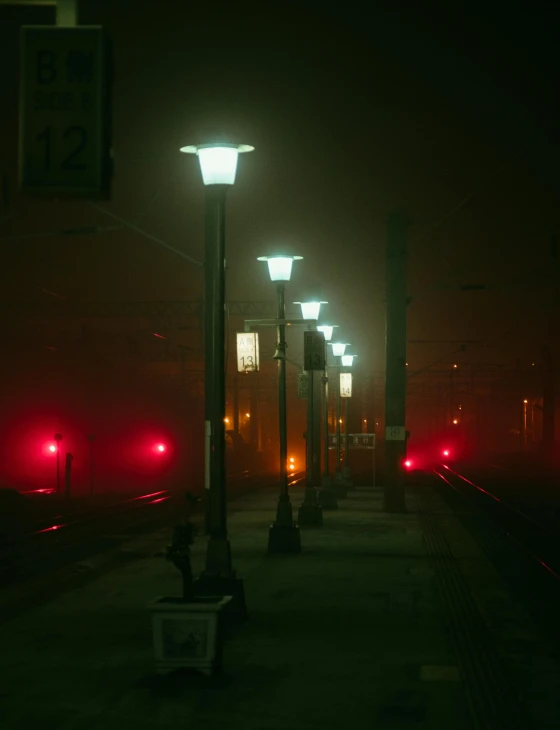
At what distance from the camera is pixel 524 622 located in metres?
14.5

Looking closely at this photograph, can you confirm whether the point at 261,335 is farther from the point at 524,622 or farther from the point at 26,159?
the point at 26,159

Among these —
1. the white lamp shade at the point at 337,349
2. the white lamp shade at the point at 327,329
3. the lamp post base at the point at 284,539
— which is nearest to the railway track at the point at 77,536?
the lamp post base at the point at 284,539

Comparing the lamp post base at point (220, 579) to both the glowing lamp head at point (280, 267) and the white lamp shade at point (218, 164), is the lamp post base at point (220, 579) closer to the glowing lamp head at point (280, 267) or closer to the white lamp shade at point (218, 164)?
the white lamp shade at point (218, 164)

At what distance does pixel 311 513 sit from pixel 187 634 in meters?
18.2

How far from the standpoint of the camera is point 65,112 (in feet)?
27.9

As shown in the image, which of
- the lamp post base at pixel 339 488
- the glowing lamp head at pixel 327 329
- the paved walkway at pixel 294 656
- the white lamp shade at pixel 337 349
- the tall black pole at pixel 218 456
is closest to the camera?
the paved walkway at pixel 294 656

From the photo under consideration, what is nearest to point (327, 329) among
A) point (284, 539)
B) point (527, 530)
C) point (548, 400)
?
point (527, 530)

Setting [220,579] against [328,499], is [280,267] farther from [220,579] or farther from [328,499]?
[328,499]

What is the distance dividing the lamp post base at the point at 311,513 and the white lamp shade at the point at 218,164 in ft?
50.8

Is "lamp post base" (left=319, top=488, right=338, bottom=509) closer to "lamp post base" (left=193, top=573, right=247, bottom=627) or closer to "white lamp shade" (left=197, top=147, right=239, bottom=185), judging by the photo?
"lamp post base" (left=193, top=573, right=247, bottom=627)

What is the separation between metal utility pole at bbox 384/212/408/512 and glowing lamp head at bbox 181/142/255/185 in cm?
2145

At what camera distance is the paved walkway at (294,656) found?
9.34m

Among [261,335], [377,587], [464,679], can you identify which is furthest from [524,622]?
[261,335]

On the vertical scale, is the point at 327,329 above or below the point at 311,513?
above
